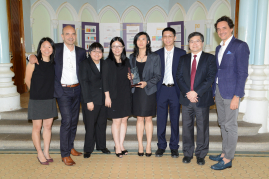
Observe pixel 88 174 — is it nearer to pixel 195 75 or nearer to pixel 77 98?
pixel 77 98

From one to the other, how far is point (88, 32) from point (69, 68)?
16.9ft

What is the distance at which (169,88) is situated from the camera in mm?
3355

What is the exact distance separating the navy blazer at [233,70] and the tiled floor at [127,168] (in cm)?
101

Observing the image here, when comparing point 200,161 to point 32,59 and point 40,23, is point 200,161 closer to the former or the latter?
point 32,59

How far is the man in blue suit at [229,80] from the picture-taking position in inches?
113

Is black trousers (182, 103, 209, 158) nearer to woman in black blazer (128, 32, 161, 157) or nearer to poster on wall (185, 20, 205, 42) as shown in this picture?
Result: woman in black blazer (128, 32, 161, 157)

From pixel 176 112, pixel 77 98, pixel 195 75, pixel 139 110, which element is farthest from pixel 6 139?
pixel 195 75

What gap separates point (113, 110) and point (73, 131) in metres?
0.70

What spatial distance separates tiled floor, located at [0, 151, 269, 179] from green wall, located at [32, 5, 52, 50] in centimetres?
460

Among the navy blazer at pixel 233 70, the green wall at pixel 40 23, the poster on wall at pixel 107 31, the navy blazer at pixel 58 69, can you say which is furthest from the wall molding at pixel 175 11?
the navy blazer at pixel 58 69

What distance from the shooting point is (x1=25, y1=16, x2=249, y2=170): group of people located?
2.99 m

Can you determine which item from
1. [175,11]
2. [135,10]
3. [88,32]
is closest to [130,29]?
[135,10]

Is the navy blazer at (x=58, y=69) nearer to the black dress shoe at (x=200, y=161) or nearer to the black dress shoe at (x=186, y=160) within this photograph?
the black dress shoe at (x=186, y=160)

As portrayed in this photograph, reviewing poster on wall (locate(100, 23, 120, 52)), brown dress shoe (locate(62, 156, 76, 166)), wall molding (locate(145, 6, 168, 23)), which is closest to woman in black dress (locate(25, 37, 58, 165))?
brown dress shoe (locate(62, 156, 76, 166))
